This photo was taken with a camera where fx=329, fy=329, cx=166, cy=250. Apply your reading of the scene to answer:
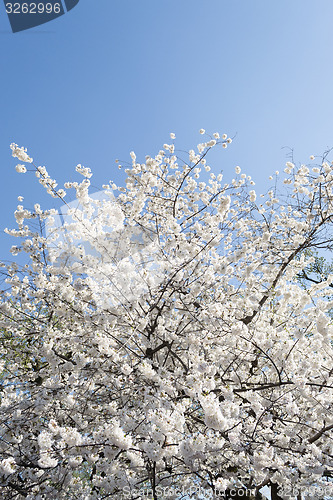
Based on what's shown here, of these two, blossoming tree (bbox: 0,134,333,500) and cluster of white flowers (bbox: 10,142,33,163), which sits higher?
cluster of white flowers (bbox: 10,142,33,163)

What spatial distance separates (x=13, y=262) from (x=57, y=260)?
955mm

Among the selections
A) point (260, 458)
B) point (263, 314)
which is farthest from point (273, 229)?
point (260, 458)

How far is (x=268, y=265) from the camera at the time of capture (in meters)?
6.65

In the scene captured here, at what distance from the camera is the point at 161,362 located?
5.70 m

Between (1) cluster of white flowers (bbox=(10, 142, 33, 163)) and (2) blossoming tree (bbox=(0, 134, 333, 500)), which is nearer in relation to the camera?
(2) blossoming tree (bbox=(0, 134, 333, 500))

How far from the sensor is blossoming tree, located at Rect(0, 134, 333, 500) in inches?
134

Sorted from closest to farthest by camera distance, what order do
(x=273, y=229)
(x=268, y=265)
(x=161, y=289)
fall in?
(x=161, y=289) < (x=268, y=265) < (x=273, y=229)

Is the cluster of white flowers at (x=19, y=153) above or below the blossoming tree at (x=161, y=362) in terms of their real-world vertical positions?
above

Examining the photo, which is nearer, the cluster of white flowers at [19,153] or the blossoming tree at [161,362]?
the blossoming tree at [161,362]

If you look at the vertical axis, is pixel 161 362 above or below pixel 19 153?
below

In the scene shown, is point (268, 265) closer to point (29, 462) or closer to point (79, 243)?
point (79, 243)

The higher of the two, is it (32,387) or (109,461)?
(32,387)

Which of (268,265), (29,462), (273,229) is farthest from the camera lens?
(273,229)

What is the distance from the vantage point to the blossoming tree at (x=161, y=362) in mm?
3410
